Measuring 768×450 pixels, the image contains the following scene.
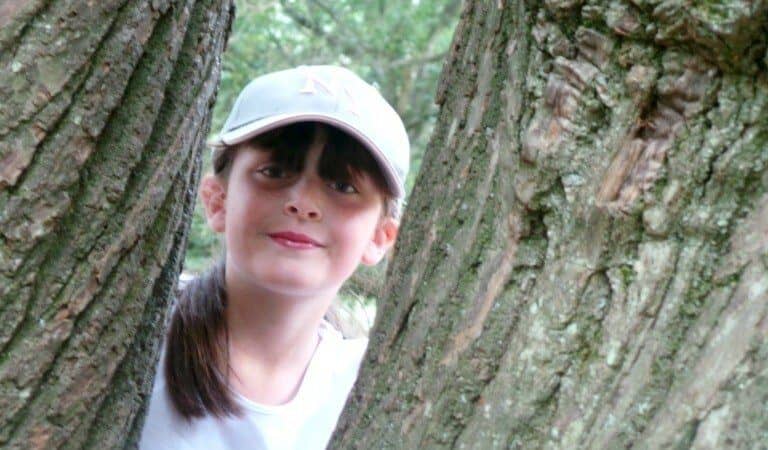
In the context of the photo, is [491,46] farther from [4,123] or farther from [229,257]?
[229,257]

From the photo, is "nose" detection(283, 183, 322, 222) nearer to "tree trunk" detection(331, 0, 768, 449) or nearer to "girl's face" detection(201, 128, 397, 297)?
"girl's face" detection(201, 128, 397, 297)

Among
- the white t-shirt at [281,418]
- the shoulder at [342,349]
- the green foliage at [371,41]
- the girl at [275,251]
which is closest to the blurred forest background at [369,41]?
the green foliage at [371,41]

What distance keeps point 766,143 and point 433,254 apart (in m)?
0.32

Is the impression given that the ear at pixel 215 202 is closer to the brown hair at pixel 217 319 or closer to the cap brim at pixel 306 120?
the brown hair at pixel 217 319

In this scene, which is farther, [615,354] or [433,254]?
[433,254]

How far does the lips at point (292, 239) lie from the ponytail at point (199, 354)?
0.23 meters

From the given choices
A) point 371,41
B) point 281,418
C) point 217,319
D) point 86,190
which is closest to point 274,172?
point 217,319

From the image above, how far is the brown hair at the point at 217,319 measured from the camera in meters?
1.76

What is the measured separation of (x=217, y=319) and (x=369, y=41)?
160 inches

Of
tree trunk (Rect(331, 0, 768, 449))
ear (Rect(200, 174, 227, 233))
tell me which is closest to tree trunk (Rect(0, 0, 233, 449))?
tree trunk (Rect(331, 0, 768, 449))

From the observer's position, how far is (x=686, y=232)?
2.57ft

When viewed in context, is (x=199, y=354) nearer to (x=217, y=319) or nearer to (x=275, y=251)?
(x=217, y=319)

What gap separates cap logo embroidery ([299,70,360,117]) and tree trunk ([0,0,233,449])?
0.51 meters

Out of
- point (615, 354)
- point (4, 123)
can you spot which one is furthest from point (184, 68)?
point (615, 354)
